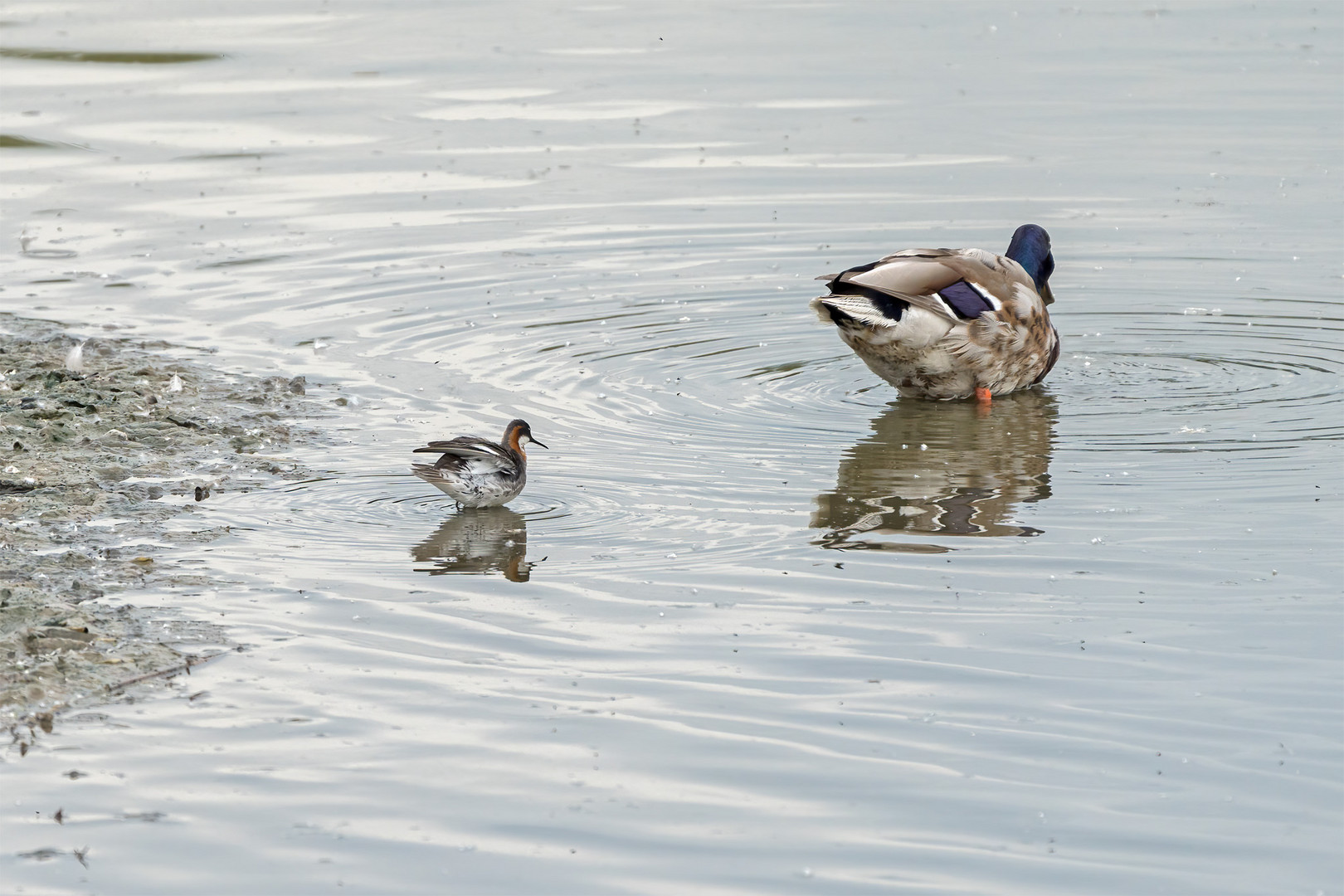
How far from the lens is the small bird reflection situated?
890cm

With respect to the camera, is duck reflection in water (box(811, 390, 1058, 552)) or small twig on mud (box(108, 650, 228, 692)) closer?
small twig on mud (box(108, 650, 228, 692))

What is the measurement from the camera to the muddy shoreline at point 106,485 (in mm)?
7344

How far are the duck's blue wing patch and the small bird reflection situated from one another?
3.81 metres

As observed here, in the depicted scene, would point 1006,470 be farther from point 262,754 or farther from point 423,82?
point 423,82

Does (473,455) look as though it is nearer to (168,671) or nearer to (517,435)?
(517,435)

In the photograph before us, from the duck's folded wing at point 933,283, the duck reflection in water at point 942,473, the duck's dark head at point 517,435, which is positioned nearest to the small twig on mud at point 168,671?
the duck's dark head at point 517,435

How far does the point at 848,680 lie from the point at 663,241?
10.3m

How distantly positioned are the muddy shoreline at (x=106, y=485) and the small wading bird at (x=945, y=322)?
366 centimetres

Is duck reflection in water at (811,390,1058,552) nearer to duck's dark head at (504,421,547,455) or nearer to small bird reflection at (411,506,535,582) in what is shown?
small bird reflection at (411,506,535,582)

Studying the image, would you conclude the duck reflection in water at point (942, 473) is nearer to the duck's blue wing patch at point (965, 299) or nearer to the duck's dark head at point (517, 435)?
the duck's blue wing patch at point (965, 299)

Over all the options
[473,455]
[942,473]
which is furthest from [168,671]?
[942,473]

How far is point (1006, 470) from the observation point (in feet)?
35.6

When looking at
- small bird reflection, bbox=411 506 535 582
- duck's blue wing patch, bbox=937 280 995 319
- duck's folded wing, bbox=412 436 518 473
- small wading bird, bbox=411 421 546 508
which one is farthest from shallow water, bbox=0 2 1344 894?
duck's blue wing patch, bbox=937 280 995 319

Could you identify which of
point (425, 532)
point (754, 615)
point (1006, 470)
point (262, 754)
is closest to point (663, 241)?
point (1006, 470)
